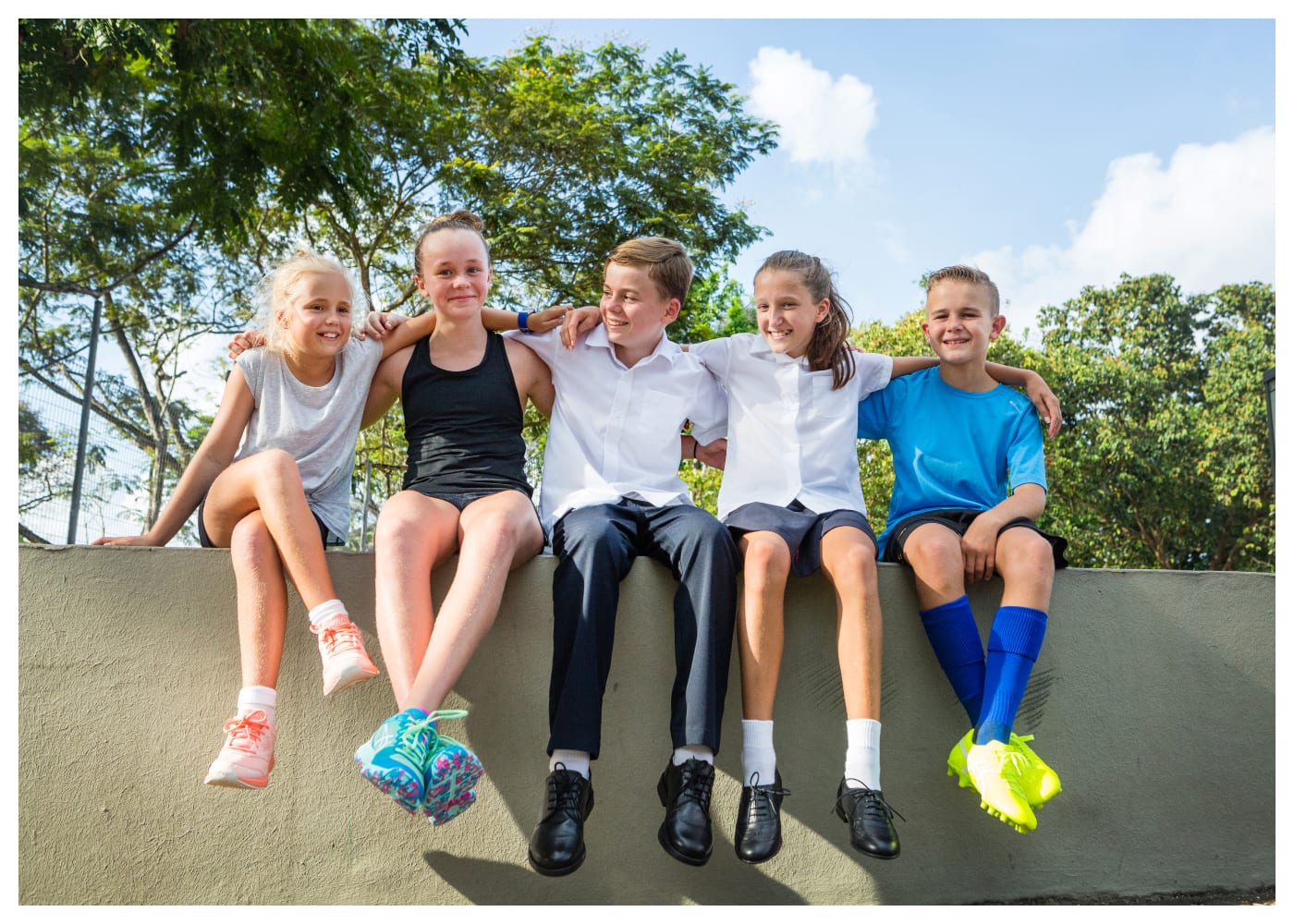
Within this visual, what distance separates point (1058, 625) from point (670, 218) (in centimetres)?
825

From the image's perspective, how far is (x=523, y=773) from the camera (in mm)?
2365

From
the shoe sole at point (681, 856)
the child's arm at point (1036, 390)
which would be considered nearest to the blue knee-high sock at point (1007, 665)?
the child's arm at point (1036, 390)

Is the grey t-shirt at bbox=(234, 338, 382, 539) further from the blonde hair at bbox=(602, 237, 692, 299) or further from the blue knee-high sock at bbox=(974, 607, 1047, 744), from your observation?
the blue knee-high sock at bbox=(974, 607, 1047, 744)

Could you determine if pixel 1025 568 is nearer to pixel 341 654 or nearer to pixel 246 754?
pixel 341 654

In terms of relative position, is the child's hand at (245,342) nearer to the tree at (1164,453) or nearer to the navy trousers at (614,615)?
the navy trousers at (614,615)

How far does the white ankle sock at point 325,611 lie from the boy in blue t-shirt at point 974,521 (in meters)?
1.38

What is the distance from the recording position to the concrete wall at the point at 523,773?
7.61 feet

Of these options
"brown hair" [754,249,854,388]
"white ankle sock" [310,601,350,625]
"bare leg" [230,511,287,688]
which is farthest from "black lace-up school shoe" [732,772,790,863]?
"brown hair" [754,249,854,388]

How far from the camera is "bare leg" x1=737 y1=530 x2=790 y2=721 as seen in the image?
2.23 metres

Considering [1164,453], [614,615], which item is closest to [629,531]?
[614,615]

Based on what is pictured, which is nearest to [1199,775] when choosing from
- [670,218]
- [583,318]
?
[583,318]

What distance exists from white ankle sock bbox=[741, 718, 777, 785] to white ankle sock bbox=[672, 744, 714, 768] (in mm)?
89

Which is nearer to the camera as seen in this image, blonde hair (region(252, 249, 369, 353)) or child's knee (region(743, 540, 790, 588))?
child's knee (region(743, 540, 790, 588))

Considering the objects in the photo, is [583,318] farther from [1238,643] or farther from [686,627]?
[1238,643]
